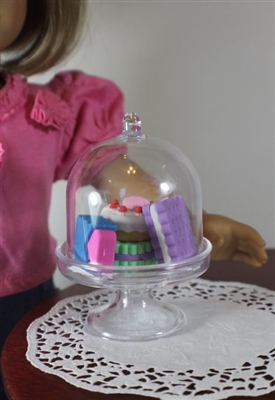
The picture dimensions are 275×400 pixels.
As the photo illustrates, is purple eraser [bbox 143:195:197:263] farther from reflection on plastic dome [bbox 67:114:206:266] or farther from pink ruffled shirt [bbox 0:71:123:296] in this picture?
pink ruffled shirt [bbox 0:71:123:296]

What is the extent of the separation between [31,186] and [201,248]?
27 centimetres

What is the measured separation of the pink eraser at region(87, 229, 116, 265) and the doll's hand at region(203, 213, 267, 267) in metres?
0.17

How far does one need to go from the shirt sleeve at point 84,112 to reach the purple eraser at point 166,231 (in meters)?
0.25

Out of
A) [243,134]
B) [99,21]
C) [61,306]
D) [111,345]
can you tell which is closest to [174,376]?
[111,345]

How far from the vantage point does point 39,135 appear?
76 centimetres

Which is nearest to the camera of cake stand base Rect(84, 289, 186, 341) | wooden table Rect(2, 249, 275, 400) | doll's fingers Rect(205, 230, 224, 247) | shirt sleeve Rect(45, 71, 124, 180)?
wooden table Rect(2, 249, 275, 400)

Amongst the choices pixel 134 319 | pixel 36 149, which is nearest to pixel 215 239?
pixel 134 319

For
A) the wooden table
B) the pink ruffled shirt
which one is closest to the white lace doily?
the wooden table

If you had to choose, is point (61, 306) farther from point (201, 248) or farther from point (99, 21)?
point (99, 21)

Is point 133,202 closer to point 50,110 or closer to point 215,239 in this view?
point 215,239

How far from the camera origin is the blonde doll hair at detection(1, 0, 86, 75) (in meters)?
0.82

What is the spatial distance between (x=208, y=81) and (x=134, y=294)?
39 centimetres

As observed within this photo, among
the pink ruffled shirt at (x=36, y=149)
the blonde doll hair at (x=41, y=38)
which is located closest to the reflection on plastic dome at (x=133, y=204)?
the pink ruffled shirt at (x=36, y=149)

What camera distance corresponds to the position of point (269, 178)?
884 millimetres
